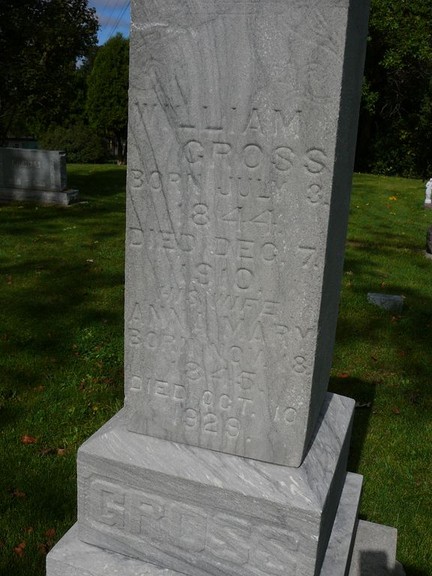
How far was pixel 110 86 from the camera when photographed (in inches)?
1207

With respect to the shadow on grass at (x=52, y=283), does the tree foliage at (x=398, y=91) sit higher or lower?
higher

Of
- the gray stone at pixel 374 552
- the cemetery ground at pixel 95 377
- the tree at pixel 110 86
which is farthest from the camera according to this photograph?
the tree at pixel 110 86

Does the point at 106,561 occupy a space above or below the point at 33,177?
below

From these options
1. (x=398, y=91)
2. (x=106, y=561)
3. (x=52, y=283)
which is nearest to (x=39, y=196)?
(x=52, y=283)

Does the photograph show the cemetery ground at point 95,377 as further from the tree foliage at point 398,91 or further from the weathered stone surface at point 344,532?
the tree foliage at point 398,91

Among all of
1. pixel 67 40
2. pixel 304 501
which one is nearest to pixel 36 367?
pixel 304 501

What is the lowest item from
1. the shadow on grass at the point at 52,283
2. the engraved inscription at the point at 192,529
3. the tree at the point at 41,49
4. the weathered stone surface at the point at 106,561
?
the shadow on grass at the point at 52,283

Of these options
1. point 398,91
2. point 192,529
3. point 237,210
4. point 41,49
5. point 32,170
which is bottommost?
point 192,529

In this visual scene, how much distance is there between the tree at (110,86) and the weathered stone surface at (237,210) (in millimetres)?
29950

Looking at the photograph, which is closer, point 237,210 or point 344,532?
point 237,210

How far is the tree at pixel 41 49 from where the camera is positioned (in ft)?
44.9

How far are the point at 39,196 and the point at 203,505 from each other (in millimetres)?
11482

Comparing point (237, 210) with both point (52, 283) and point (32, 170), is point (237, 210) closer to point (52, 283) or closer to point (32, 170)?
point (52, 283)

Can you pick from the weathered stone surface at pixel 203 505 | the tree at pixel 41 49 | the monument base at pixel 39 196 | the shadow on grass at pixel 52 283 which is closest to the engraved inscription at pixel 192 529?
the weathered stone surface at pixel 203 505
